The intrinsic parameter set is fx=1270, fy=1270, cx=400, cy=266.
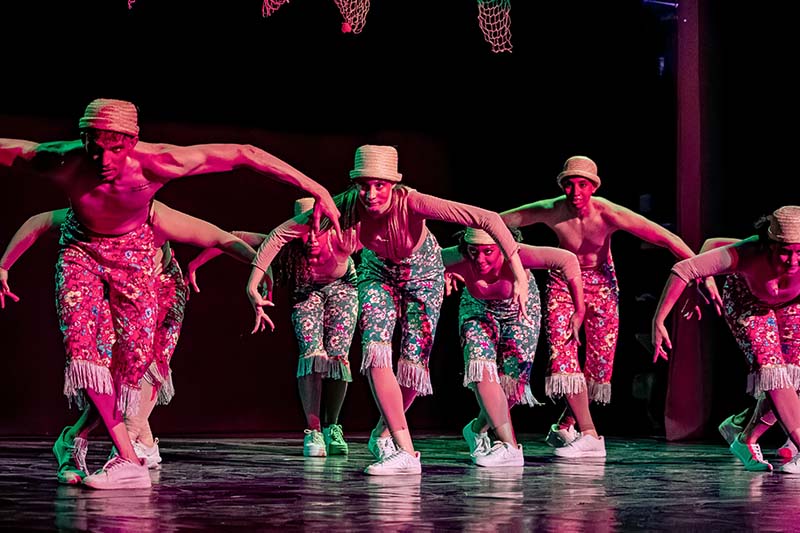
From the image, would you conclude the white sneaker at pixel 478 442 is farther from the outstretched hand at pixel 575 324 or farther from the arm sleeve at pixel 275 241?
the arm sleeve at pixel 275 241

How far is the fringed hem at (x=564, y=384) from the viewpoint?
677cm

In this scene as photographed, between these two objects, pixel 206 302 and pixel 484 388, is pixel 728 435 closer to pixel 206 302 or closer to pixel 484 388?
pixel 484 388

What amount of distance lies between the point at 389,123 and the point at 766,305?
15.1ft

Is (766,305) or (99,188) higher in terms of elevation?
(99,188)

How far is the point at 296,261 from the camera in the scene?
6891mm

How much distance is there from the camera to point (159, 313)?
580 centimetres

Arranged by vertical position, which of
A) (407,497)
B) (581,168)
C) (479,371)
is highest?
(581,168)

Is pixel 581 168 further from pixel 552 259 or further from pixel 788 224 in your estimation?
pixel 788 224

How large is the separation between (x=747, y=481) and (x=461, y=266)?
185 centimetres

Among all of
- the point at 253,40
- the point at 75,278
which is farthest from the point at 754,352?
the point at 253,40

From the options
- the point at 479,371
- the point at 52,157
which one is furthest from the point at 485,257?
the point at 52,157

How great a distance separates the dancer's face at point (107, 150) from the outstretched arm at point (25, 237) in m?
0.70

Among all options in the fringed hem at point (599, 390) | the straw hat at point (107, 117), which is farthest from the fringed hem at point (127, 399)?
the fringed hem at point (599, 390)

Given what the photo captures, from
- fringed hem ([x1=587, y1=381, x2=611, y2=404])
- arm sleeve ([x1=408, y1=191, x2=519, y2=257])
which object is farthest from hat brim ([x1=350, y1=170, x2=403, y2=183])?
fringed hem ([x1=587, y1=381, x2=611, y2=404])
